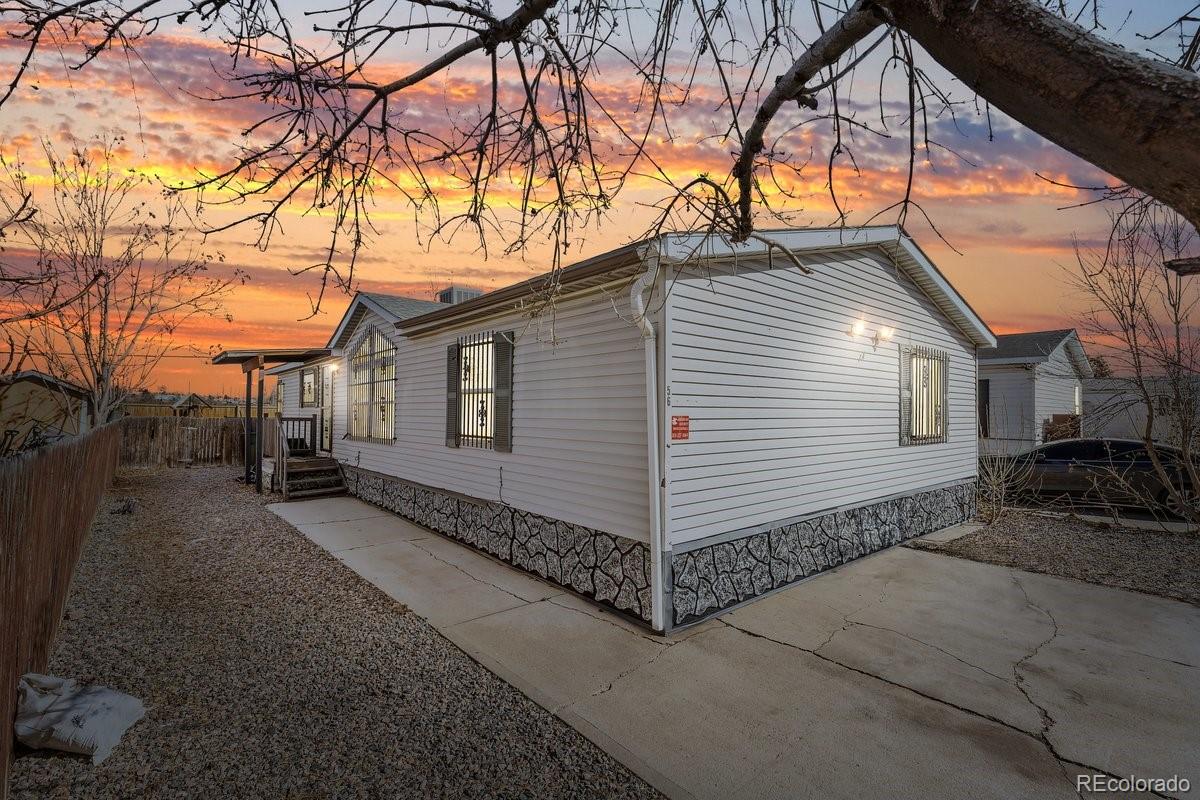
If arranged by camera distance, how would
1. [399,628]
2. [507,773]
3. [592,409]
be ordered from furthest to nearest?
[592,409] → [399,628] → [507,773]

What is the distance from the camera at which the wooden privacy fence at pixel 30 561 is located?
2740mm

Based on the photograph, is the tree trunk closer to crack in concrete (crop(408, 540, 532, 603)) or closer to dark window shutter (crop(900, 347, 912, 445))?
crack in concrete (crop(408, 540, 532, 603))

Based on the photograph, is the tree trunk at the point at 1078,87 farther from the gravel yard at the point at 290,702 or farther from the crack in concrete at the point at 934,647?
the crack in concrete at the point at 934,647

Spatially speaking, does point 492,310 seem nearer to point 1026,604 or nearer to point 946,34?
point 946,34

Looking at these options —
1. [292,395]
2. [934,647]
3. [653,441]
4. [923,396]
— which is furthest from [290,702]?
[292,395]

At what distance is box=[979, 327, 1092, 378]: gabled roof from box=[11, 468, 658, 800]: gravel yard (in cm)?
1532

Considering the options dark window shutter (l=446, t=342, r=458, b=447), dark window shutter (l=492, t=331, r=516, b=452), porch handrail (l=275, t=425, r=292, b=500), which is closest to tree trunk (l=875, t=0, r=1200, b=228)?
dark window shutter (l=492, t=331, r=516, b=452)

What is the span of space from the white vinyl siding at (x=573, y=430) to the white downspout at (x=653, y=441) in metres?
0.21

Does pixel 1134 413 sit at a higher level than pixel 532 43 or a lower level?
lower

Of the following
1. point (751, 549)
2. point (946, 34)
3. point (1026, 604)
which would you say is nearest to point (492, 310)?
point (751, 549)

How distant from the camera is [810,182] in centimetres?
321

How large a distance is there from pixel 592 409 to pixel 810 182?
309cm

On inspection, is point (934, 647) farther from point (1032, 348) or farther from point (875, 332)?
point (1032, 348)

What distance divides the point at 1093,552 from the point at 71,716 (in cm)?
1071
